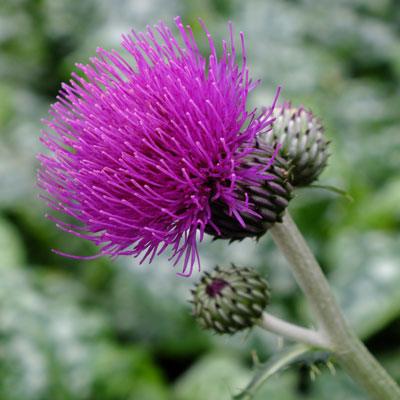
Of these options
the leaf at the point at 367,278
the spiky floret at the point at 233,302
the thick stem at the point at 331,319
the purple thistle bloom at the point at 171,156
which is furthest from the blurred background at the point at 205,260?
the purple thistle bloom at the point at 171,156

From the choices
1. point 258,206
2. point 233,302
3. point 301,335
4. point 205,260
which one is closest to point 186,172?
point 258,206

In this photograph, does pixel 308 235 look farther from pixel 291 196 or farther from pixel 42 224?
pixel 291 196

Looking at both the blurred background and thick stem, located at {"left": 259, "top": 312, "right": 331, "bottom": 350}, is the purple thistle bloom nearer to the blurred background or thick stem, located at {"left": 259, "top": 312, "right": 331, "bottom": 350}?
thick stem, located at {"left": 259, "top": 312, "right": 331, "bottom": 350}

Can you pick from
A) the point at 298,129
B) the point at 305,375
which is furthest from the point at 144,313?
the point at 298,129

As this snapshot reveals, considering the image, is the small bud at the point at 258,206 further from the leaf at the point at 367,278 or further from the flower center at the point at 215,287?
the leaf at the point at 367,278

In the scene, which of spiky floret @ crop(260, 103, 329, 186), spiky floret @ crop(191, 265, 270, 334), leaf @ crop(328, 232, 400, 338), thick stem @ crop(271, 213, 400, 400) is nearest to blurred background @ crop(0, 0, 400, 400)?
leaf @ crop(328, 232, 400, 338)

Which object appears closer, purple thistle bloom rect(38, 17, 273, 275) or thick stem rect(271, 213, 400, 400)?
purple thistle bloom rect(38, 17, 273, 275)
